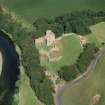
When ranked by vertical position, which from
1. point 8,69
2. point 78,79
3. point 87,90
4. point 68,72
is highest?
point 8,69

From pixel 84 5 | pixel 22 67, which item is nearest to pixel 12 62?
pixel 22 67

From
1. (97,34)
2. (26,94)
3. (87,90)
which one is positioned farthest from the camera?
(97,34)

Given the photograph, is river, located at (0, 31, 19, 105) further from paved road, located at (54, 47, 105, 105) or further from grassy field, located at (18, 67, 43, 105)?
paved road, located at (54, 47, 105, 105)

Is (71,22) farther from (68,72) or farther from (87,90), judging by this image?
(87,90)

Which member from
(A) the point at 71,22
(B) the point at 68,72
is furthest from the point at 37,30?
(B) the point at 68,72

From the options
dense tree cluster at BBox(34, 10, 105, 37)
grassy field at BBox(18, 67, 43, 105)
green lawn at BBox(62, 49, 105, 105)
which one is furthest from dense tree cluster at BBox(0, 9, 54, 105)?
green lawn at BBox(62, 49, 105, 105)

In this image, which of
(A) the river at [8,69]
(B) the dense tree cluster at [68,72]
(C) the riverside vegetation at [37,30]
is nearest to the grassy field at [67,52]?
(B) the dense tree cluster at [68,72]

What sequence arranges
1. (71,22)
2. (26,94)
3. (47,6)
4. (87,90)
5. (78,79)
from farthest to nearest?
(47,6), (71,22), (78,79), (26,94), (87,90)
